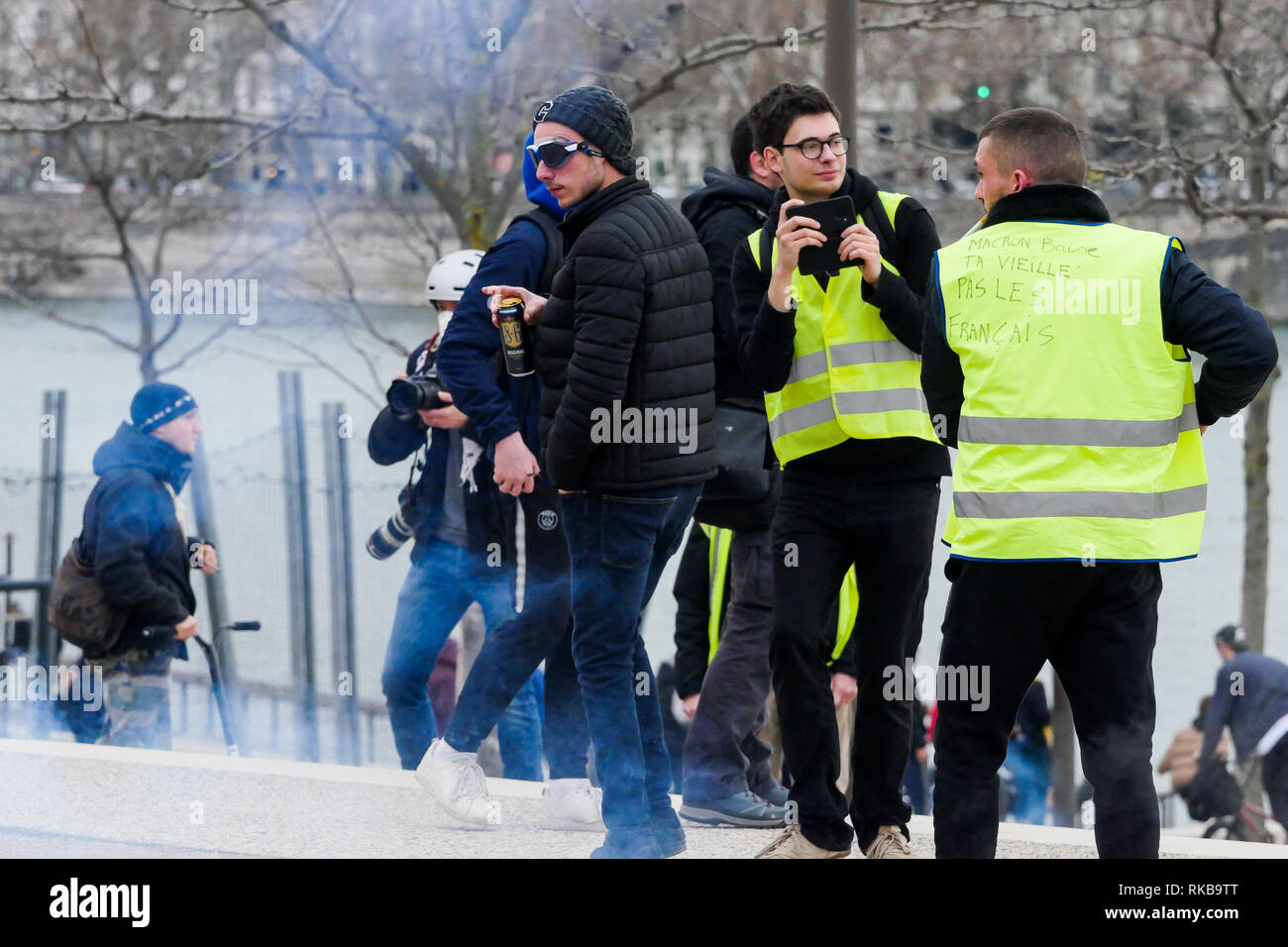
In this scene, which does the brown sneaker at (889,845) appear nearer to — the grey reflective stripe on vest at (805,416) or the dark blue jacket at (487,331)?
the grey reflective stripe on vest at (805,416)

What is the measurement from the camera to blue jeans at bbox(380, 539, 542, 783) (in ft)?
18.2

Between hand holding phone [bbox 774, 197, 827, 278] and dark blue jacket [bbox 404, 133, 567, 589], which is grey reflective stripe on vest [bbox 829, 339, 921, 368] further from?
dark blue jacket [bbox 404, 133, 567, 589]

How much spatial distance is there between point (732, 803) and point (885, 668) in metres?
0.99

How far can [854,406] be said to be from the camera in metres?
4.16

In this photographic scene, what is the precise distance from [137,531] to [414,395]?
168 cm

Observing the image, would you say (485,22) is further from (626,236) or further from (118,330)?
(118,330)

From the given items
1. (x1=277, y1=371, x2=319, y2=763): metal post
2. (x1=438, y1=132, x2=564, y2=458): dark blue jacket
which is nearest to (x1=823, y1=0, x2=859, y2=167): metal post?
(x1=438, y1=132, x2=564, y2=458): dark blue jacket

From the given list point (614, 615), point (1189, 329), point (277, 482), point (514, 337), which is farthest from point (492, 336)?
point (277, 482)

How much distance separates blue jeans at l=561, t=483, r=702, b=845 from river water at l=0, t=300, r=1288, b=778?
6.48 m

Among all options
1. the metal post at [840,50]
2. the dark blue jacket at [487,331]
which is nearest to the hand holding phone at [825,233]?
the dark blue jacket at [487,331]

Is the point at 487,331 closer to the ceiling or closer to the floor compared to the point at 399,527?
closer to the ceiling

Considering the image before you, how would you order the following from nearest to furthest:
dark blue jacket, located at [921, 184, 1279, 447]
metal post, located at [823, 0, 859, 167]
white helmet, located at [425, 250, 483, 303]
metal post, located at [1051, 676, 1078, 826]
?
1. dark blue jacket, located at [921, 184, 1279, 447]
2. white helmet, located at [425, 250, 483, 303]
3. metal post, located at [823, 0, 859, 167]
4. metal post, located at [1051, 676, 1078, 826]

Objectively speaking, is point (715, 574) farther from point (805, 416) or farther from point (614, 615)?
point (805, 416)

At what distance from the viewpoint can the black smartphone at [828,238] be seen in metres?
4.04
